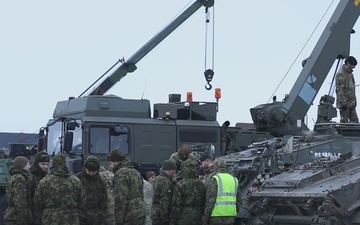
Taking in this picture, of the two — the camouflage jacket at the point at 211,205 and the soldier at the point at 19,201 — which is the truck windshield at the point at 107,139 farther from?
the soldier at the point at 19,201

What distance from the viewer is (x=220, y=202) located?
42.5ft

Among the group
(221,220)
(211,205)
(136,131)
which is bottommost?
(221,220)

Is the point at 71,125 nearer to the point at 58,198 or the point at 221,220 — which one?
the point at 221,220

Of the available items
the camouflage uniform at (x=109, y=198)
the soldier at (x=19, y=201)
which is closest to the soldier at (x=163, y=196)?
the camouflage uniform at (x=109, y=198)

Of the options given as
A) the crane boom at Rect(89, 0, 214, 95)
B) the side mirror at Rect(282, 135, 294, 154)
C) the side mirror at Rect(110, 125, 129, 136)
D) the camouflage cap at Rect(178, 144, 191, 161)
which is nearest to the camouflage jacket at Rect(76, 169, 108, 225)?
the camouflage cap at Rect(178, 144, 191, 161)

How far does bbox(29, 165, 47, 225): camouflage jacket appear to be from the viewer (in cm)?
1204

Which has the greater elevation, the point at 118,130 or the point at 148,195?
the point at 118,130

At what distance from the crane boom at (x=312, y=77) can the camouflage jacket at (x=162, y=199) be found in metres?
7.46

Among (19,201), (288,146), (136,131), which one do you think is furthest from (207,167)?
(136,131)

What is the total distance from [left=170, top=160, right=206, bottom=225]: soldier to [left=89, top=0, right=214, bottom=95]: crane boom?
10.5 meters

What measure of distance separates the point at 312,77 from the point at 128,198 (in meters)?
9.18

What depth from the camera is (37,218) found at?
39.5 ft

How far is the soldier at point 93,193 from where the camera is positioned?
1220cm

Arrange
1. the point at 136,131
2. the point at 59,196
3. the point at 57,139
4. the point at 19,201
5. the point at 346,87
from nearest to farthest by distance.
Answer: the point at 59,196 < the point at 19,201 < the point at 346,87 < the point at 57,139 < the point at 136,131
